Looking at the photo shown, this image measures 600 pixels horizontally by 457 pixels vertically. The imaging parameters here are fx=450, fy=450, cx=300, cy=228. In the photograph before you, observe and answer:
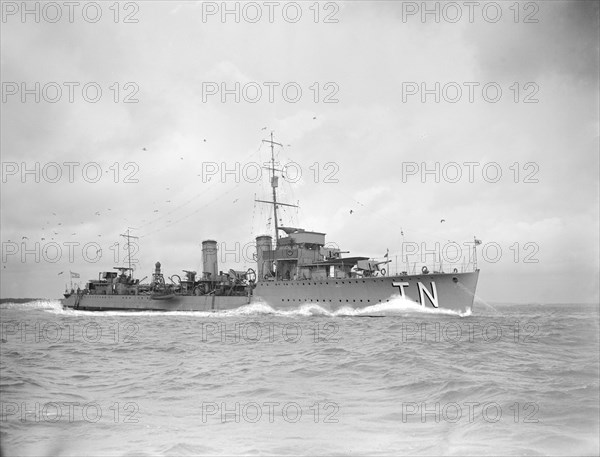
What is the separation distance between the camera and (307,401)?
5.40m

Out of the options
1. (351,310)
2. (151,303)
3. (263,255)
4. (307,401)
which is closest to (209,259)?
(151,303)

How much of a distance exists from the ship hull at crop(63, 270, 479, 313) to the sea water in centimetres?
1018

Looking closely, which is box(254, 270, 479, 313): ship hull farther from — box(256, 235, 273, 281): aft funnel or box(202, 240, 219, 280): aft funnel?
box(202, 240, 219, 280): aft funnel

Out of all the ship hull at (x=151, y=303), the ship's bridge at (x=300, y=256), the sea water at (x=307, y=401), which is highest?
the ship's bridge at (x=300, y=256)

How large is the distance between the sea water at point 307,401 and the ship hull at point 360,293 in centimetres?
1018

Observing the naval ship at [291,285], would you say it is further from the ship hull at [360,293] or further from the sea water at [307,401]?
the sea water at [307,401]

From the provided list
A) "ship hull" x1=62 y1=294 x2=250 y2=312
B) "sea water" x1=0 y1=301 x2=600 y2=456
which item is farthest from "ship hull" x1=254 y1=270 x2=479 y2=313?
"sea water" x1=0 y1=301 x2=600 y2=456

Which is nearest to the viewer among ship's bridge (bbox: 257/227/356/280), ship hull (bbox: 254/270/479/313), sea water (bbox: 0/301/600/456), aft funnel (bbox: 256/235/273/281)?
sea water (bbox: 0/301/600/456)

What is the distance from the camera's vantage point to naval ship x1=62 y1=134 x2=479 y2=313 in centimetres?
1909

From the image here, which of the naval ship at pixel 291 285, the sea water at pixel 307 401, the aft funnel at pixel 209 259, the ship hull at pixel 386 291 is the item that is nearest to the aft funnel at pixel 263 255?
the naval ship at pixel 291 285

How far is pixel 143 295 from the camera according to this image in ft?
101

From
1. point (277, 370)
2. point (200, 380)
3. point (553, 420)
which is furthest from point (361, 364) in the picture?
point (553, 420)

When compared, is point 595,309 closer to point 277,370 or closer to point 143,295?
point 277,370

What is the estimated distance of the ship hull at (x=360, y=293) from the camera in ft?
62.0
